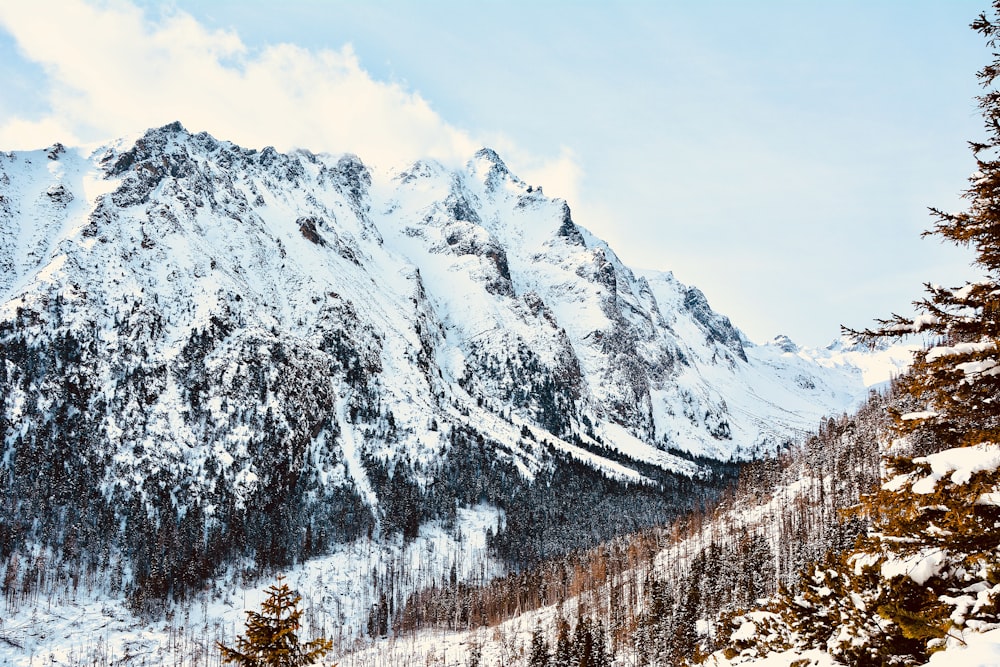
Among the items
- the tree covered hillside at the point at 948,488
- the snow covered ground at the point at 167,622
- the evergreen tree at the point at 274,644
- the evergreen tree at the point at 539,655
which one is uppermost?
the tree covered hillside at the point at 948,488

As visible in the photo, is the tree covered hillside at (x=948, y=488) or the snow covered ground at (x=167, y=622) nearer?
the tree covered hillside at (x=948, y=488)

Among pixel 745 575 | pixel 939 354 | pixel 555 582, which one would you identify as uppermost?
pixel 939 354

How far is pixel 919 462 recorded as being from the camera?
9133 mm

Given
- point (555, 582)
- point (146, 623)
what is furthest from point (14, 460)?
point (555, 582)

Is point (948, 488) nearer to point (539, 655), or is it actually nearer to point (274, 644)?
point (274, 644)

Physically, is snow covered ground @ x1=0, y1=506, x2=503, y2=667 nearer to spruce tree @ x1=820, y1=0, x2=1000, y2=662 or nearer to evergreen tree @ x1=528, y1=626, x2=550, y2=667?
evergreen tree @ x1=528, y1=626, x2=550, y2=667

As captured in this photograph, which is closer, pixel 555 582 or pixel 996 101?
pixel 996 101

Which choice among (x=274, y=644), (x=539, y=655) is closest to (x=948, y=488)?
(x=274, y=644)

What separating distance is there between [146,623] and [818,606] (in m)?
187

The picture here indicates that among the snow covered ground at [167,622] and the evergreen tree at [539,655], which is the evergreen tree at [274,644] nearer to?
the evergreen tree at [539,655]

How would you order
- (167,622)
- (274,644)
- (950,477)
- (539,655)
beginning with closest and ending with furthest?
(950,477), (274,644), (539,655), (167,622)

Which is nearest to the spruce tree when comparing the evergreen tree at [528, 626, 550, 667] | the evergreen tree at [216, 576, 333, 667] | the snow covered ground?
the evergreen tree at [216, 576, 333, 667]

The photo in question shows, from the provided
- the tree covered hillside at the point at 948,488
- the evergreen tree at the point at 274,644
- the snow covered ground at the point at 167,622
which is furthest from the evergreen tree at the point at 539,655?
Result: the tree covered hillside at the point at 948,488

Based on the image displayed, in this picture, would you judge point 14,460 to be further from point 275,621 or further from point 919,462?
point 919,462
